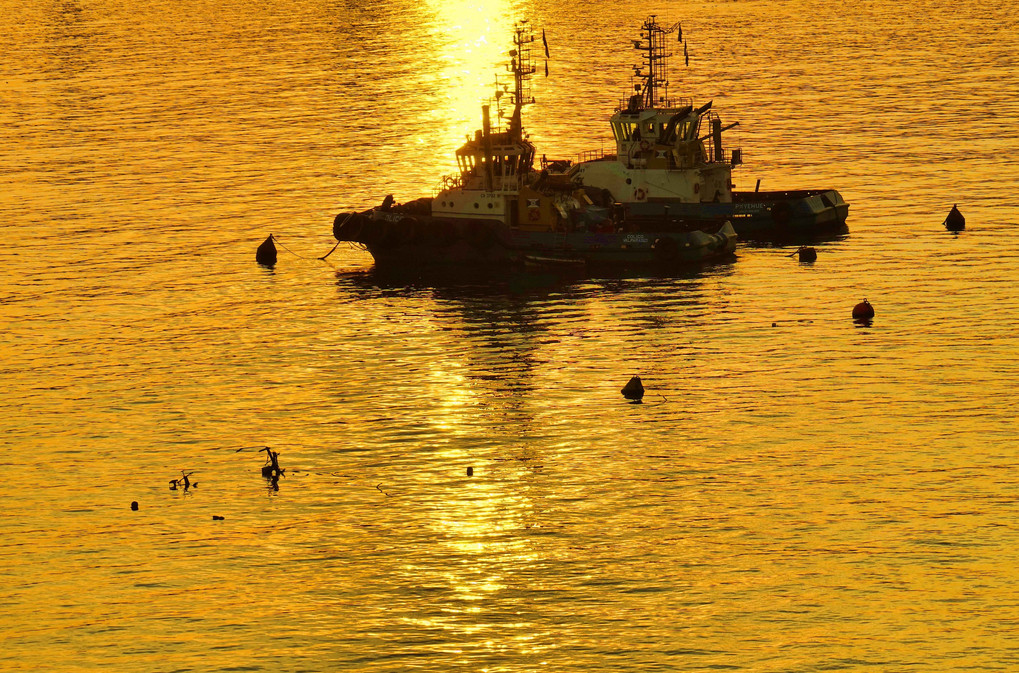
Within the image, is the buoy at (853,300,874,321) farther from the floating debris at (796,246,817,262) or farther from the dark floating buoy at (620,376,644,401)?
the dark floating buoy at (620,376,644,401)

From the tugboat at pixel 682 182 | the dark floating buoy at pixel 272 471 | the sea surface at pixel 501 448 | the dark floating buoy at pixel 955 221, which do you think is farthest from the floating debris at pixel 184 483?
the dark floating buoy at pixel 955 221

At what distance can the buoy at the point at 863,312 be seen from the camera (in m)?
83.9

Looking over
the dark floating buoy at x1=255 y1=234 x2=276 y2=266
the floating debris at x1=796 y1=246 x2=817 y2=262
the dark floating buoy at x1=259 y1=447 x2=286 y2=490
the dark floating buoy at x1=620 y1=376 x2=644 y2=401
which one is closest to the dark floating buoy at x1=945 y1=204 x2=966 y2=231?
the floating debris at x1=796 y1=246 x2=817 y2=262

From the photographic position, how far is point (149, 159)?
470ft

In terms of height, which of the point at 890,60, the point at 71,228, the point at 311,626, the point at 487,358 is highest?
the point at 890,60

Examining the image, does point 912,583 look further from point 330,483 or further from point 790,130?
point 790,130

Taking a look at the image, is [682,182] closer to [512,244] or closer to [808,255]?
[808,255]

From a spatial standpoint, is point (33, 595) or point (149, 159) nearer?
point (33, 595)

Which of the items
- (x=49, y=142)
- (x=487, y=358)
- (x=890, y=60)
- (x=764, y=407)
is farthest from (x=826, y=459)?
(x=890, y=60)

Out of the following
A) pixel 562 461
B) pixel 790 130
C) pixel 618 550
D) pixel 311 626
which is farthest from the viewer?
pixel 790 130

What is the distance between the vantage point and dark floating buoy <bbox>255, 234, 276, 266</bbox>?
4114 inches

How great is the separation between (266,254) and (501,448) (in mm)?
43014

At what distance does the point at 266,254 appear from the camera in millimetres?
104750

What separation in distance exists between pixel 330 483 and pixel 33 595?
12.9m
